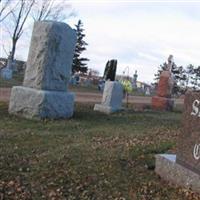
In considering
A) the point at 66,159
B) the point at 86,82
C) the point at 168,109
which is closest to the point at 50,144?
the point at 66,159

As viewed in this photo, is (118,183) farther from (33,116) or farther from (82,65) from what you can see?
(82,65)

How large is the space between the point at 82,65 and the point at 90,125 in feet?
122

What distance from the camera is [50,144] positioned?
8.77 meters

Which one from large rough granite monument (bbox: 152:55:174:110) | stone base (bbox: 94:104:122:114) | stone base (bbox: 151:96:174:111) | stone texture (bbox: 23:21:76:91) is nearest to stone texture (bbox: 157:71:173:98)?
large rough granite monument (bbox: 152:55:174:110)

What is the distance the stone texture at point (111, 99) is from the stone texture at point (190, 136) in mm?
9672

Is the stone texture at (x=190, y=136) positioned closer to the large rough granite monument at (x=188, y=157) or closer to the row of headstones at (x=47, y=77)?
the large rough granite monument at (x=188, y=157)

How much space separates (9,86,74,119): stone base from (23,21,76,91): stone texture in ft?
0.95

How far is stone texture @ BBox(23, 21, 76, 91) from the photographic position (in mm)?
12461

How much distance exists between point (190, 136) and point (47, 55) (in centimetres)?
635

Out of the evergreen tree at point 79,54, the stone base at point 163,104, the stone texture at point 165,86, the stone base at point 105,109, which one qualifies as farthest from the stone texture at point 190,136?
the evergreen tree at point 79,54

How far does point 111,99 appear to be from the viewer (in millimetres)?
17406

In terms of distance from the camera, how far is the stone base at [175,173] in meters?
6.49

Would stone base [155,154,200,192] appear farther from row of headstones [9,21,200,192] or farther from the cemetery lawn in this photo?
row of headstones [9,21,200,192]

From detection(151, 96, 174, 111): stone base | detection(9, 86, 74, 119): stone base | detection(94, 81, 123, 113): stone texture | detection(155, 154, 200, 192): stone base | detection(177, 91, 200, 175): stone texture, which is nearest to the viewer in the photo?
detection(155, 154, 200, 192): stone base
